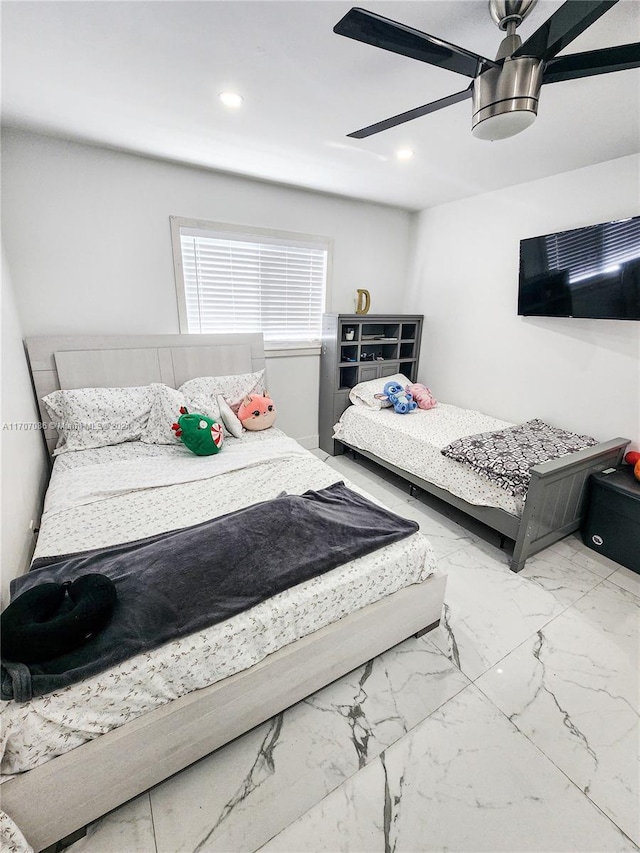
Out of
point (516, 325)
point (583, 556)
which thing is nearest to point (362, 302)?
point (516, 325)

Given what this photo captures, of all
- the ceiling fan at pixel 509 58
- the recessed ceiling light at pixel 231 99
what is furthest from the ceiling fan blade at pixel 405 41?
the recessed ceiling light at pixel 231 99

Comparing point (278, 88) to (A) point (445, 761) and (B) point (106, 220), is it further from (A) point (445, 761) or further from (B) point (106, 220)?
(A) point (445, 761)

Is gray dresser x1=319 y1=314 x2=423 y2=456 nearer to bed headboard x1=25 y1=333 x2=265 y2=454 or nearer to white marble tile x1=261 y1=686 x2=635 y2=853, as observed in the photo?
bed headboard x1=25 y1=333 x2=265 y2=454

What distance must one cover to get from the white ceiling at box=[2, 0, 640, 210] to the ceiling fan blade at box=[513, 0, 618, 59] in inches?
10.1

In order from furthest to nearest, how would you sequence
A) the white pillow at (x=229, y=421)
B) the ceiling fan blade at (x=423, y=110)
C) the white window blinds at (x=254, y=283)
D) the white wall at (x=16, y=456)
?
the white window blinds at (x=254, y=283) < the white pillow at (x=229, y=421) < the white wall at (x=16, y=456) < the ceiling fan blade at (x=423, y=110)

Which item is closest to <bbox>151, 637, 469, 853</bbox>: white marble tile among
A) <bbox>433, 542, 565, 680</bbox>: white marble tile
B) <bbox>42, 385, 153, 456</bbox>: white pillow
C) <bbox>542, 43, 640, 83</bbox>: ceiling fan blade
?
<bbox>433, 542, 565, 680</bbox>: white marble tile

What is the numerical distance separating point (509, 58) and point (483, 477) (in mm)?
1985

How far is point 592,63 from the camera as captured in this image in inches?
43.7

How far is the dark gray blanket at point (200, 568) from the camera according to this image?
1028 mm

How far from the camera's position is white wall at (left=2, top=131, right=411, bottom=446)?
2299 mm

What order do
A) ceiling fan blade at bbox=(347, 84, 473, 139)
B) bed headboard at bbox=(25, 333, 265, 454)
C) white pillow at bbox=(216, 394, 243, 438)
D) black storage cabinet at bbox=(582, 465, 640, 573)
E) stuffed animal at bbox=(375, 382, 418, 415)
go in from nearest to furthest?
ceiling fan blade at bbox=(347, 84, 473, 139) < black storage cabinet at bbox=(582, 465, 640, 573) < bed headboard at bbox=(25, 333, 265, 454) < white pillow at bbox=(216, 394, 243, 438) < stuffed animal at bbox=(375, 382, 418, 415)

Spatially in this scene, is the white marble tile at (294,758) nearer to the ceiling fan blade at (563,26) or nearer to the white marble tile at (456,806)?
the white marble tile at (456,806)

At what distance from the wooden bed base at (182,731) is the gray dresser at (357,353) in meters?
2.34

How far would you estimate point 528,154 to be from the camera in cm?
236
